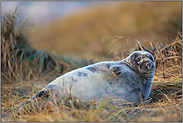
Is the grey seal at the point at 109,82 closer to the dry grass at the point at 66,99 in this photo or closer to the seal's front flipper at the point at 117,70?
the seal's front flipper at the point at 117,70

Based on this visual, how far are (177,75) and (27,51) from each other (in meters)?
3.18

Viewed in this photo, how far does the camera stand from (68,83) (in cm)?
232

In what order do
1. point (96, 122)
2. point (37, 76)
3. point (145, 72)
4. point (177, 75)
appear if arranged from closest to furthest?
1. point (96, 122)
2. point (145, 72)
3. point (177, 75)
4. point (37, 76)

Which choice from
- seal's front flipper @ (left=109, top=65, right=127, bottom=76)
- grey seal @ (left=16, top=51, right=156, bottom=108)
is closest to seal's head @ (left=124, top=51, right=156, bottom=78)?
grey seal @ (left=16, top=51, right=156, bottom=108)

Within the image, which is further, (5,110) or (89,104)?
(5,110)

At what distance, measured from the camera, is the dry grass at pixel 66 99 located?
1.95m

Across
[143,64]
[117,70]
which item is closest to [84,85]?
[117,70]

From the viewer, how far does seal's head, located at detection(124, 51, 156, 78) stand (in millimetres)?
2433

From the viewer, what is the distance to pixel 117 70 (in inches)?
96.4

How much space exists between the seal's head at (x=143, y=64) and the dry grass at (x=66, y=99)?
1.16 ft

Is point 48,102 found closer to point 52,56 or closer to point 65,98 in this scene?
point 65,98

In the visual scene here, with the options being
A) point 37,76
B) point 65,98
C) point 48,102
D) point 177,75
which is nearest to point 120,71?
point 65,98

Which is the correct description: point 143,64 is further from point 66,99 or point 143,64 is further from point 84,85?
point 66,99

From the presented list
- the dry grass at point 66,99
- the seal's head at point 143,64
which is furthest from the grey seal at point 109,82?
the dry grass at point 66,99
